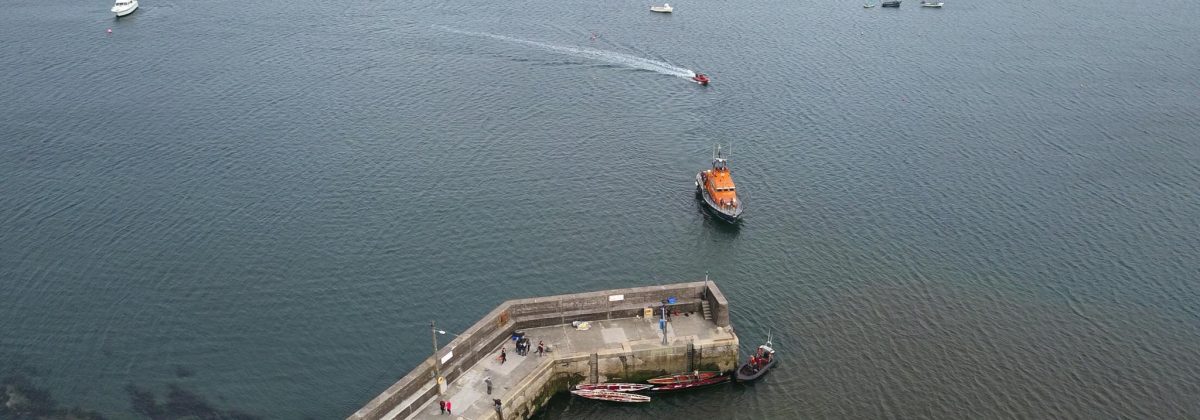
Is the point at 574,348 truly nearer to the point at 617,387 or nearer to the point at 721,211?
the point at 617,387

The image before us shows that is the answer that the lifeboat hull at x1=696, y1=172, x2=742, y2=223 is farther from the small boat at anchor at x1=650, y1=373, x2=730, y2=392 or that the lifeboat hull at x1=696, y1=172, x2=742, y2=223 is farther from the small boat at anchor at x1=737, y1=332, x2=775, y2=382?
the small boat at anchor at x1=650, y1=373, x2=730, y2=392

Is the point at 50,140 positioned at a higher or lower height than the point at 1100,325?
higher

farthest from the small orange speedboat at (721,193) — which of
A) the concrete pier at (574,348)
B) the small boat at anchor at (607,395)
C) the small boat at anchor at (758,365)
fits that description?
the small boat at anchor at (607,395)

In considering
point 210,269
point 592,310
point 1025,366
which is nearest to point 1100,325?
point 1025,366

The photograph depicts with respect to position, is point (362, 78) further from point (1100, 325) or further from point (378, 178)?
point (1100, 325)

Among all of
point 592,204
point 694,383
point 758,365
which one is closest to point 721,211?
point 592,204
